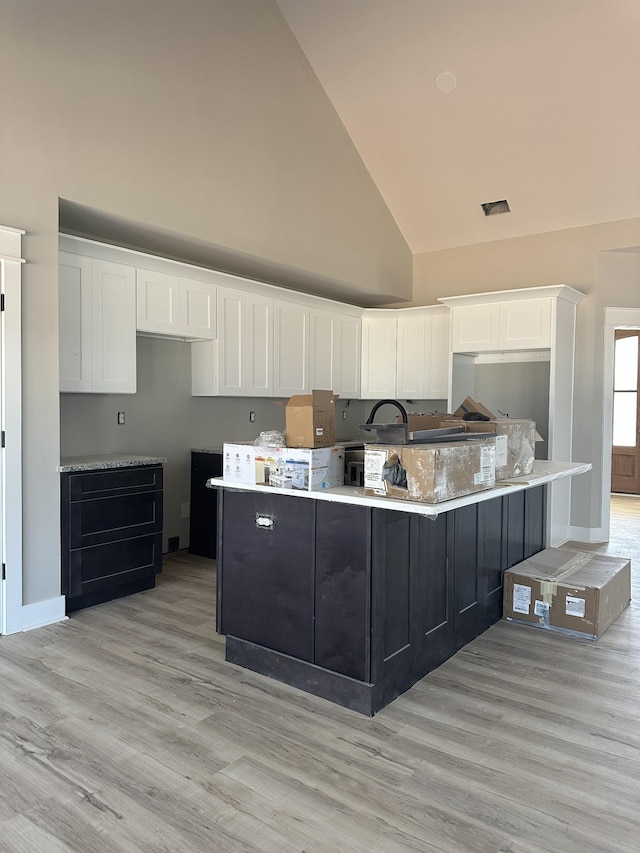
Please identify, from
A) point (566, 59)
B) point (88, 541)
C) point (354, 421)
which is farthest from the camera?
point (354, 421)

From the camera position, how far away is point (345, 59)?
17.8ft

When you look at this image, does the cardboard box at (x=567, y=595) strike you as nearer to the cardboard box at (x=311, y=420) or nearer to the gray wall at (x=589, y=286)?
the cardboard box at (x=311, y=420)

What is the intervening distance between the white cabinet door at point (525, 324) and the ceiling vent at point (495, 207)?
40.7 inches

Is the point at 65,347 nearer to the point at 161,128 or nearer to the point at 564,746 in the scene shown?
the point at 161,128

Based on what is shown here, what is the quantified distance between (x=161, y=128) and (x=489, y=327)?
11.6 ft

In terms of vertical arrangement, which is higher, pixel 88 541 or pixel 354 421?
pixel 354 421

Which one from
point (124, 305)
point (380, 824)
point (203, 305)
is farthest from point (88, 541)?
point (380, 824)

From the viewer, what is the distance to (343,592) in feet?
9.33

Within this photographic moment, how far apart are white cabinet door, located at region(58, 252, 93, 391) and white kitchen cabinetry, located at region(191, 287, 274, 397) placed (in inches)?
49.5

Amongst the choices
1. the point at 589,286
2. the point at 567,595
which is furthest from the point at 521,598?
the point at 589,286

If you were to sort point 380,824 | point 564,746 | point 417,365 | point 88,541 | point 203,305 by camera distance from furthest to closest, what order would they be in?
point 417,365 → point 203,305 → point 88,541 → point 564,746 → point 380,824

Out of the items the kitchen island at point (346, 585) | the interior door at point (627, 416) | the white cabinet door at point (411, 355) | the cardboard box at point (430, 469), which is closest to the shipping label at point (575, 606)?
the kitchen island at point (346, 585)

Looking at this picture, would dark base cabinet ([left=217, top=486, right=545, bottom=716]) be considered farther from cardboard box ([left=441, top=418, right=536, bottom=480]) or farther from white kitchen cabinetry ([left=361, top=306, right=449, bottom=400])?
white kitchen cabinetry ([left=361, top=306, right=449, bottom=400])

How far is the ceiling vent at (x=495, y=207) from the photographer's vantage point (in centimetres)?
633
